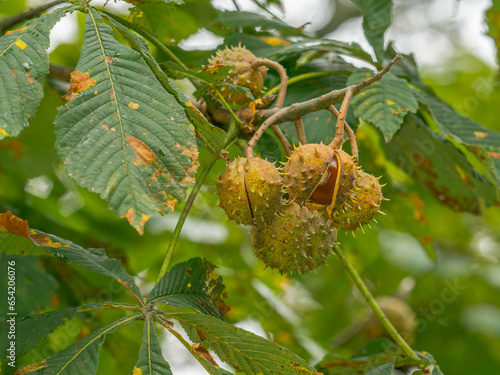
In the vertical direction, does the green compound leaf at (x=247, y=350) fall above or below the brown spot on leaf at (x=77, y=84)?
Result: below

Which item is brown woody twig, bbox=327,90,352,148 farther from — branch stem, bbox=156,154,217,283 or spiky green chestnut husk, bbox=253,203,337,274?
branch stem, bbox=156,154,217,283

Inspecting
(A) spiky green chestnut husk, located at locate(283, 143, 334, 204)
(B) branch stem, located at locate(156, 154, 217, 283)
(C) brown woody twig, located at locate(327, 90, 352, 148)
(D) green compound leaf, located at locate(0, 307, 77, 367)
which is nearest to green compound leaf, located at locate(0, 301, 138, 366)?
(D) green compound leaf, located at locate(0, 307, 77, 367)

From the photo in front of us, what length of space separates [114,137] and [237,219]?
1.52 feet

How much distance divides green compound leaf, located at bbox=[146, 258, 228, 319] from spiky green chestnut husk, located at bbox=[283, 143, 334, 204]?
11.7 inches

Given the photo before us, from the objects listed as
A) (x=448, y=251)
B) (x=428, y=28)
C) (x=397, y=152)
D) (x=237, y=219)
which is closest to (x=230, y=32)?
(x=397, y=152)

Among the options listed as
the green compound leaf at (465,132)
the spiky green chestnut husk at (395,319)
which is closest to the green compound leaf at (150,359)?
the green compound leaf at (465,132)

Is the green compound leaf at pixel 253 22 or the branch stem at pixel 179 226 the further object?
the green compound leaf at pixel 253 22

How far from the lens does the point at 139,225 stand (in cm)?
87

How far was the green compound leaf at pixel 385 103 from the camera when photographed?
1.39 metres

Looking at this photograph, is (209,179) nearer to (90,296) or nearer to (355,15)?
(90,296)

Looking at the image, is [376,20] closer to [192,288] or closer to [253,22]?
[253,22]

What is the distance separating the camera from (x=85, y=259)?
1215 mm

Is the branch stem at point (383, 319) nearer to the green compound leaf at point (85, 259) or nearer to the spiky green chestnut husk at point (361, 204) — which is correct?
the spiky green chestnut husk at point (361, 204)

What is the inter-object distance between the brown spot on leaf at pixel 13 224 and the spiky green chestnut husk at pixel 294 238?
0.56 meters
